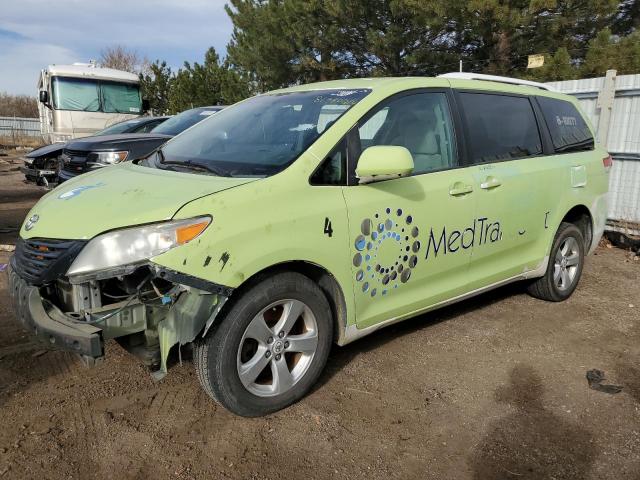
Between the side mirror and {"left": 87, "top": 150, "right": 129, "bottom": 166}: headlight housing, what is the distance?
5242 mm

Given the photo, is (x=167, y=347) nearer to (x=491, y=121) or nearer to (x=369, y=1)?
(x=491, y=121)

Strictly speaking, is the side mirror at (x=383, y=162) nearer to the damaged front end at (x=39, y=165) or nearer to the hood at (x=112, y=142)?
the hood at (x=112, y=142)

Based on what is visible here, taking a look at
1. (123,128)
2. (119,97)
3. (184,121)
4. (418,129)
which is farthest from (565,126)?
(119,97)

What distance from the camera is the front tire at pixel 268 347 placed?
2.71 meters

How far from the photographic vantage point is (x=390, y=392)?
10.8 ft

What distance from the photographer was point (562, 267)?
193 inches

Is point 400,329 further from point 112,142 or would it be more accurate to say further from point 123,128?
point 123,128

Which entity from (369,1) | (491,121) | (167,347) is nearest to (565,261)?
(491,121)

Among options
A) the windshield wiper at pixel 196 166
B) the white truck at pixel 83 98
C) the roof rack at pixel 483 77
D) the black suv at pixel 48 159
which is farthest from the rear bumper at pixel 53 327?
the white truck at pixel 83 98

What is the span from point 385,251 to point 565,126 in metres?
2.57

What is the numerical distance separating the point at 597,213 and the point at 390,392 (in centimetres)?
300

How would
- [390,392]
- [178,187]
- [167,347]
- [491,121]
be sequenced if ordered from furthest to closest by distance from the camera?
1. [491,121]
2. [390,392]
3. [178,187]
4. [167,347]

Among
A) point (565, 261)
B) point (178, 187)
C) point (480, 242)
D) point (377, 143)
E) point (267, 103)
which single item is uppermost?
point (267, 103)

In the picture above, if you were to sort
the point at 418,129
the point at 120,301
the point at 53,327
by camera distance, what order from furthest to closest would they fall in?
→ the point at 418,129 → the point at 120,301 → the point at 53,327
